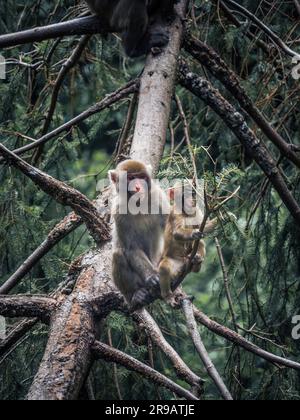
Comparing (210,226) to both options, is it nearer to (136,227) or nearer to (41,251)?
(136,227)

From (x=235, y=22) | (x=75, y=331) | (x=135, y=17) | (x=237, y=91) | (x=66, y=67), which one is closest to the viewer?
(x=75, y=331)

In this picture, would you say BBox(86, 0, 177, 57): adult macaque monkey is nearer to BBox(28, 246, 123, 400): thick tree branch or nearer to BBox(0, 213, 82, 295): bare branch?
BBox(0, 213, 82, 295): bare branch

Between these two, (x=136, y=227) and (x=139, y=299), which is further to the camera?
(x=136, y=227)

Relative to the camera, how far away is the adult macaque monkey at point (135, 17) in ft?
15.1

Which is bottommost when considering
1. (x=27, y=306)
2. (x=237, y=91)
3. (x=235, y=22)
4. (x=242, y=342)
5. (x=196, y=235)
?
(x=242, y=342)

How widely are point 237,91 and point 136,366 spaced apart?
1826 mm

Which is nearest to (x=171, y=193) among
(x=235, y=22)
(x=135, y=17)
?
(x=135, y=17)

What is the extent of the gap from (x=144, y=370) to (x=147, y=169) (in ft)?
3.44

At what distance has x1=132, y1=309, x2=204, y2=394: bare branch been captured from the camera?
10.7ft

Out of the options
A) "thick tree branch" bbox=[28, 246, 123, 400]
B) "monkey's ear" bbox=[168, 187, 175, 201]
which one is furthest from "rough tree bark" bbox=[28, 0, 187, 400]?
"monkey's ear" bbox=[168, 187, 175, 201]

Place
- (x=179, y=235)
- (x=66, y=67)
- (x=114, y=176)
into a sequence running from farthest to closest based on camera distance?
(x=66, y=67), (x=114, y=176), (x=179, y=235)

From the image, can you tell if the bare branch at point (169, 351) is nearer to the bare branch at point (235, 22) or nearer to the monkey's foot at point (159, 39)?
the monkey's foot at point (159, 39)

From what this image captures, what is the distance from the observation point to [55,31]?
429 cm

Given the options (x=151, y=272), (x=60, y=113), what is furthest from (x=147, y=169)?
(x=60, y=113)
